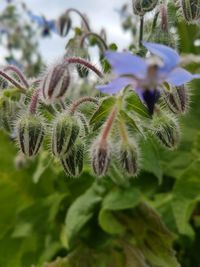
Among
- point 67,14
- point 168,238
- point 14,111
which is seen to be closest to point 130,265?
point 168,238

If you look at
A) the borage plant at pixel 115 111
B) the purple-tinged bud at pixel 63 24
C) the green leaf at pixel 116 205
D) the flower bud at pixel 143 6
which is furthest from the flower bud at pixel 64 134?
the purple-tinged bud at pixel 63 24

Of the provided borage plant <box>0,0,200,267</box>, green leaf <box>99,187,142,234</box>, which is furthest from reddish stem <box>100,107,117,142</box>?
green leaf <box>99,187,142,234</box>

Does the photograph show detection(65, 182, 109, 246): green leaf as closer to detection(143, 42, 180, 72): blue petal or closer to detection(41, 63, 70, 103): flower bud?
detection(41, 63, 70, 103): flower bud

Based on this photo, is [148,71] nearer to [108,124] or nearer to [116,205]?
[108,124]

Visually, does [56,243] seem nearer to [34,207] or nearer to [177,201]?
[34,207]

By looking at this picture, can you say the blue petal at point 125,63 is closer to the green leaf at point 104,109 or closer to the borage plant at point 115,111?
the borage plant at point 115,111
